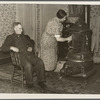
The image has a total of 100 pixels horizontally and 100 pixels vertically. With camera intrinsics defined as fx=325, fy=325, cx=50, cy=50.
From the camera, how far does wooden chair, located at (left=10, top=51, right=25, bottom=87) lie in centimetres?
321

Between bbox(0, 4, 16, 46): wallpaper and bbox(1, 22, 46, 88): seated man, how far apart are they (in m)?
0.05

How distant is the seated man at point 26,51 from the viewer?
320 centimetres

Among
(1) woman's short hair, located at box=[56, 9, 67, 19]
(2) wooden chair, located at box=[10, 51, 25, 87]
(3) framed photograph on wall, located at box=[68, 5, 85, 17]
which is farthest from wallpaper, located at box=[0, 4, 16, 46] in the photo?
(3) framed photograph on wall, located at box=[68, 5, 85, 17]

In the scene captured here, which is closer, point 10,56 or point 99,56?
point 10,56

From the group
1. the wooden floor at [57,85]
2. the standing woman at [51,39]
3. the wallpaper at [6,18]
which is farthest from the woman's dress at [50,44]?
the wallpaper at [6,18]

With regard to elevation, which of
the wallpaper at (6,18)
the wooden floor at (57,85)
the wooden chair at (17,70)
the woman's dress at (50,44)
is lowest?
the wooden floor at (57,85)

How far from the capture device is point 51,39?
3312 mm

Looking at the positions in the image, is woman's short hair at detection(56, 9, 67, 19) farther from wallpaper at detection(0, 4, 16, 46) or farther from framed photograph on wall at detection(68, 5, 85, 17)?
wallpaper at detection(0, 4, 16, 46)


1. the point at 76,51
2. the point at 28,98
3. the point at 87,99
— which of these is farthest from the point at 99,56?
the point at 28,98

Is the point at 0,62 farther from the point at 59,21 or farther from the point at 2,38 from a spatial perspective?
the point at 59,21

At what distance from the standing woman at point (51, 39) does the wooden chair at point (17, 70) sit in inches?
9.6

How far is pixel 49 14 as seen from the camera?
10.7ft

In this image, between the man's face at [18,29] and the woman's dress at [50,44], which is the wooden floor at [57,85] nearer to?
the woman's dress at [50,44]

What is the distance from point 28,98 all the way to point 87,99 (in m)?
0.58
